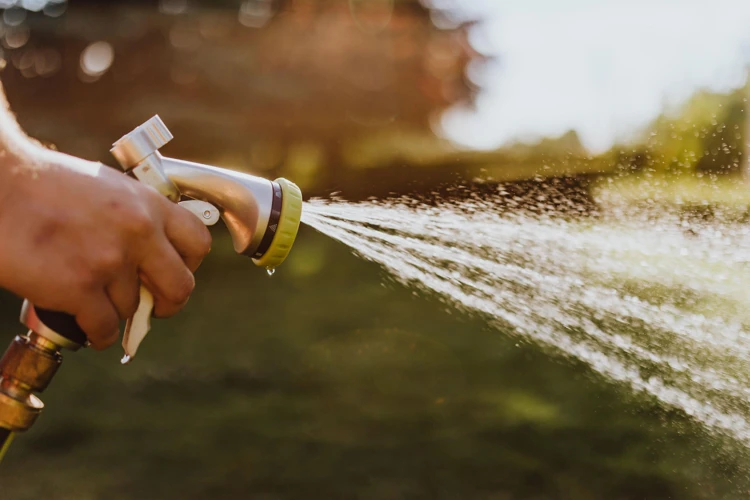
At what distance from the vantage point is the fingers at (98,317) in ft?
3.41

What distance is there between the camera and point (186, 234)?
3.67ft

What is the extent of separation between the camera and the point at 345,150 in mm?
8070

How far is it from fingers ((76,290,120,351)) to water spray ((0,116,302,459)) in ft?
0.15

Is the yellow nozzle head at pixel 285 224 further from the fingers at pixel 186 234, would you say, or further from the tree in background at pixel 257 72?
the tree in background at pixel 257 72

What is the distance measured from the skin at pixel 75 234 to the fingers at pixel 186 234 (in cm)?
2

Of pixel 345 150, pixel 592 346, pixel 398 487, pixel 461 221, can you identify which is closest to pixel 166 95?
pixel 345 150

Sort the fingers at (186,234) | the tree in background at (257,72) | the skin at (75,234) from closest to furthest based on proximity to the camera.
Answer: the skin at (75,234) → the fingers at (186,234) → the tree in background at (257,72)

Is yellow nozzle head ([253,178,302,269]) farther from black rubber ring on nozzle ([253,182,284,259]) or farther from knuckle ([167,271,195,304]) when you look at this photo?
knuckle ([167,271,195,304])

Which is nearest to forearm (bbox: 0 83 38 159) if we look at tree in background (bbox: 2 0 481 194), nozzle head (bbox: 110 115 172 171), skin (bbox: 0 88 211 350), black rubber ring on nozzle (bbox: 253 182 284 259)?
skin (bbox: 0 88 211 350)

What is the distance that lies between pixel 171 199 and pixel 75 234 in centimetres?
26

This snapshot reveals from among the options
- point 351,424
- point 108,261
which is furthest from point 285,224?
point 351,424

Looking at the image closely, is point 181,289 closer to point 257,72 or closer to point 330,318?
point 330,318

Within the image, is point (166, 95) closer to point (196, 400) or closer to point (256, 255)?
point (196, 400)

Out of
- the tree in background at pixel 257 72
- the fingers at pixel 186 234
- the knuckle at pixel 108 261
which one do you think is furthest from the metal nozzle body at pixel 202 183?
the tree in background at pixel 257 72
